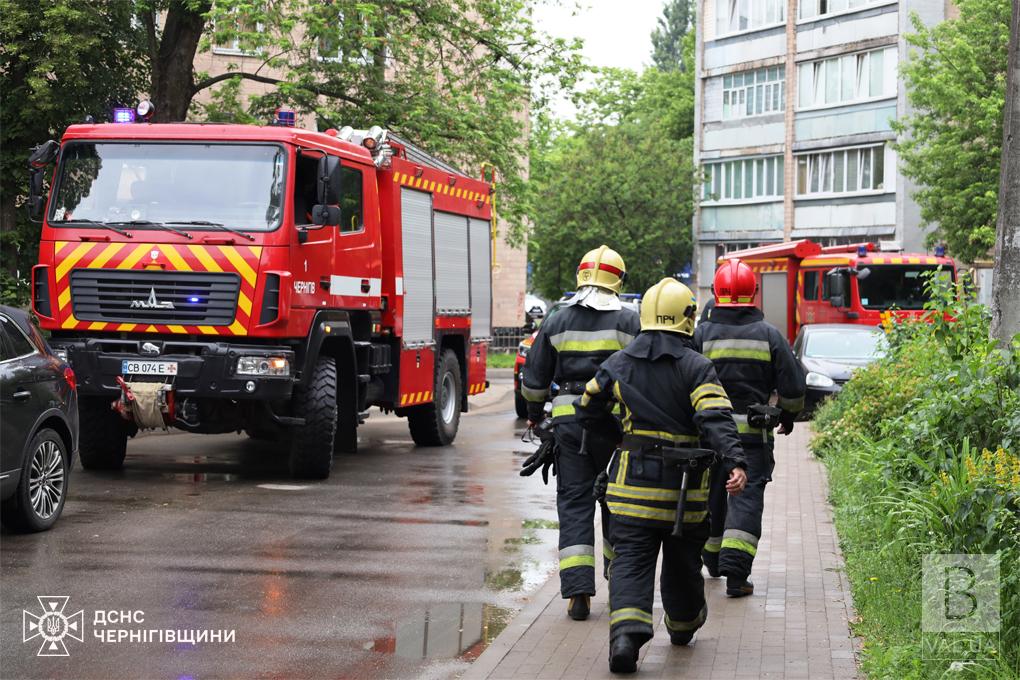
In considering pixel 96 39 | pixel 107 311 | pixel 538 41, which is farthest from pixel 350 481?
pixel 538 41

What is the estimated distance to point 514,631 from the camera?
6.79 m

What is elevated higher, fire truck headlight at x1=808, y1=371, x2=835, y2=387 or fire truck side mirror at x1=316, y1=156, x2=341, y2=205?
fire truck side mirror at x1=316, y1=156, x2=341, y2=205

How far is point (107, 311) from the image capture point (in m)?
11.9

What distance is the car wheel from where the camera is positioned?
9070 mm

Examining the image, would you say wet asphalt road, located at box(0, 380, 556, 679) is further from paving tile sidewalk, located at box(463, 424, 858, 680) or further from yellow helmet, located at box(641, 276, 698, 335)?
yellow helmet, located at box(641, 276, 698, 335)

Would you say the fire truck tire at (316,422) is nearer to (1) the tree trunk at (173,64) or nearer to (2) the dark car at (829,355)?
(2) the dark car at (829,355)

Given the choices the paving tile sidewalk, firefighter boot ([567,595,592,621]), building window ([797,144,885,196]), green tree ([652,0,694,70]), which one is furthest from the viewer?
green tree ([652,0,694,70])

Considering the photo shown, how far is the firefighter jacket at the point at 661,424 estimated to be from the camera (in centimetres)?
600

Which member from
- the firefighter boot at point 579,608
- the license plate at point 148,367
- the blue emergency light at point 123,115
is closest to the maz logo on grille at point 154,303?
the license plate at point 148,367

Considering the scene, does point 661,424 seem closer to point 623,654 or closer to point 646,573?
point 646,573

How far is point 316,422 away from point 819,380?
887cm

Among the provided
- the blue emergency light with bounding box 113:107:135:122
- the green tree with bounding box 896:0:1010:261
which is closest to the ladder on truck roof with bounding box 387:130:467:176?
the blue emergency light with bounding box 113:107:135:122

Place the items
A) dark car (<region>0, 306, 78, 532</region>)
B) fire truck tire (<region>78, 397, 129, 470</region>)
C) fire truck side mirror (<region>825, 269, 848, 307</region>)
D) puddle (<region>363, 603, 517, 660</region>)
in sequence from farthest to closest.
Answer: fire truck side mirror (<region>825, 269, 848, 307</region>), fire truck tire (<region>78, 397, 129, 470</region>), dark car (<region>0, 306, 78, 532</region>), puddle (<region>363, 603, 517, 660</region>)

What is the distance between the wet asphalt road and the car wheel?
0.46 ft
